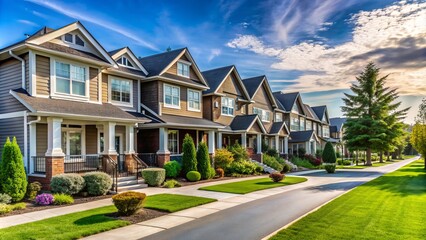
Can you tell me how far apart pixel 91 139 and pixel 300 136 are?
1259 inches

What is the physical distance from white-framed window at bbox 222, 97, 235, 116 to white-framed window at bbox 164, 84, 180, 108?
7254mm

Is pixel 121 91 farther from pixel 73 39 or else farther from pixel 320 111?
pixel 320 111

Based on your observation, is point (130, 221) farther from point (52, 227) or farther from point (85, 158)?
point (85, 158)

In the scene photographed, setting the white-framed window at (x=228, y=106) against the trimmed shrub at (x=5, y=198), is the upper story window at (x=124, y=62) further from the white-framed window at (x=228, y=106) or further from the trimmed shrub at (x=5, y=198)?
the trimmed shrub at (x=5, y=198)

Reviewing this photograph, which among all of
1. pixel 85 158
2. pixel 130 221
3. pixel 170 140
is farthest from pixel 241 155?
pixel 130 221

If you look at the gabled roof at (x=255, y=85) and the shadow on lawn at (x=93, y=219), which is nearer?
the shadow on lawn at (x=93, y=219)

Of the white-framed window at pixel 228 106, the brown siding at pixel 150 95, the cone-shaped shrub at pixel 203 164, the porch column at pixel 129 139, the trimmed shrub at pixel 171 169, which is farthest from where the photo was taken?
the white-framed window at pixel 228 106

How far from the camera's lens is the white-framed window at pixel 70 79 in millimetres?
16625

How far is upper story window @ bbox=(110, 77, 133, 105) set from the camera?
20391 mm

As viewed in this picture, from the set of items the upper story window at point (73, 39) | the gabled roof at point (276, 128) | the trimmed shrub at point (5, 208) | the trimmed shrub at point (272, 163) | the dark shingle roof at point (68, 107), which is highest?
the upper story window at point (73, 39)

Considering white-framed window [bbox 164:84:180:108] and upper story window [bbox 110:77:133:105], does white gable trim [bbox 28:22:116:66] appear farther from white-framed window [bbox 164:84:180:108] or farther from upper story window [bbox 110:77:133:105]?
white-framed window [bbox 164:84:180:108]

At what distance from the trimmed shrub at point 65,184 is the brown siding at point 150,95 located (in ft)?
31.1

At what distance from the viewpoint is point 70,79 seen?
56.2ft

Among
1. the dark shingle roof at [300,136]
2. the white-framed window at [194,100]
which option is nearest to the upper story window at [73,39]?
the white-framed window at [194,100]
